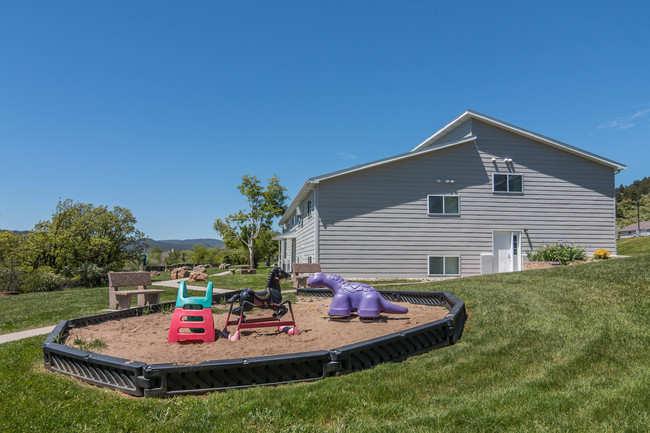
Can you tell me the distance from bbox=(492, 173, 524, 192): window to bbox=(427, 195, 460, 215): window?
1.86 meters

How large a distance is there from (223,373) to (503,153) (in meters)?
16.7

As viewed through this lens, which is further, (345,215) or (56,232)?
(56,232)

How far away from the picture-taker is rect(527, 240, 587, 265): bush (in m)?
16.2

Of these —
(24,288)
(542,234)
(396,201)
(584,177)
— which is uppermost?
(584,177)

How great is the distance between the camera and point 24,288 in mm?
19109

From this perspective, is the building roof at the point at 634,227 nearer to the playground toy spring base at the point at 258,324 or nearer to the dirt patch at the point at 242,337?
the dirt patch at the point at 242,337

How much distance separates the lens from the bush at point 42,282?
19.2 m

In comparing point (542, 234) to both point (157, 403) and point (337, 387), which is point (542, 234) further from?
point (157, 403)

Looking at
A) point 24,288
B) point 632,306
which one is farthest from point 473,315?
point 24,288

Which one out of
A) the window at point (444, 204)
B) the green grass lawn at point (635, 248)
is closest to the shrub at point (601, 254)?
the window at point (444, 204)

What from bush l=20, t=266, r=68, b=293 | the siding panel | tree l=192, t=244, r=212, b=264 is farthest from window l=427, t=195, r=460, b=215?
tree l=192, t=244, r=212, b=264

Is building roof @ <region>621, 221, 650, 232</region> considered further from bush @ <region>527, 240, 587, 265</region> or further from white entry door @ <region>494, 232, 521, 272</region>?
white entry door @ <region>494, 232, 521, 272</region>

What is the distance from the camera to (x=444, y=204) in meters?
17.1

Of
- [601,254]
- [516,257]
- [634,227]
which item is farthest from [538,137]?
[634,227]
